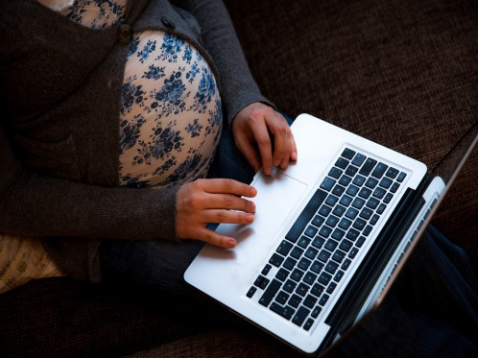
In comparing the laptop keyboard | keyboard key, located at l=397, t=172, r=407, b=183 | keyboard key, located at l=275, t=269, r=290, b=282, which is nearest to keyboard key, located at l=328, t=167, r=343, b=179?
the laptop keyboard

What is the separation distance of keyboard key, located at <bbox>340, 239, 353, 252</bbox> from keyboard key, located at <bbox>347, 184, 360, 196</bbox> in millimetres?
94

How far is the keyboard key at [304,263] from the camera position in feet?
2.74

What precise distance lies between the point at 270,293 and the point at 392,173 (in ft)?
1.04

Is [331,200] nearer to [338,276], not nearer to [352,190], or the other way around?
[352,190]

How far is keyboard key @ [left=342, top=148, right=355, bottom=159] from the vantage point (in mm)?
928

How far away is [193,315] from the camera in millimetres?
998

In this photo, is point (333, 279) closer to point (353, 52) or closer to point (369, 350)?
point (369, 350)

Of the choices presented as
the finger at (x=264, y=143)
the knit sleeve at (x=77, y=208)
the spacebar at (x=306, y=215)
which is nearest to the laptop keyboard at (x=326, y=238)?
the spacebar at (x=306, y=215)

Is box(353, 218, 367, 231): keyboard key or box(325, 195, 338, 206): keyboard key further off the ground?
box(325, 195, 338, 206): keyboard key

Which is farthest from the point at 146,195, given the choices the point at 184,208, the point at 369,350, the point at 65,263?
the point at 369,350

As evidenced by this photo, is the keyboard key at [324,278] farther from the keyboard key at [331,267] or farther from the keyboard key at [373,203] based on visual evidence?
the keyboard key at [373,203]

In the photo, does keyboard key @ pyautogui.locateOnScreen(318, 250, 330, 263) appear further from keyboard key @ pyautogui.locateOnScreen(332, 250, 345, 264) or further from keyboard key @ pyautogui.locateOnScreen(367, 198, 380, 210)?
keyboard key @ pyautogui.locateOnScreen(367, 198, 380, 210)

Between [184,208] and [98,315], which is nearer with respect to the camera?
[184,208]

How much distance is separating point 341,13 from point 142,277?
0.81m
